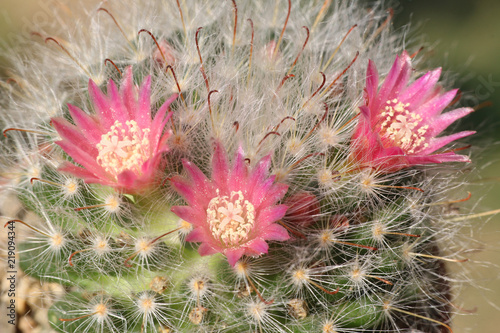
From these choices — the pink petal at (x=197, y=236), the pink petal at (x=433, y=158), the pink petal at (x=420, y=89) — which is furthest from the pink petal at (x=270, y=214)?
the pink petal at (x=420, y=89)

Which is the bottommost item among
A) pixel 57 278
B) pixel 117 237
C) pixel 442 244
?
pixel 442 244

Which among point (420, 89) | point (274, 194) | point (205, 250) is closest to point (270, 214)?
point (274, 194)

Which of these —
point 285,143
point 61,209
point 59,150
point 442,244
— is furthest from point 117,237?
point 442,244

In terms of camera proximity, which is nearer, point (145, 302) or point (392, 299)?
point (145, 302)

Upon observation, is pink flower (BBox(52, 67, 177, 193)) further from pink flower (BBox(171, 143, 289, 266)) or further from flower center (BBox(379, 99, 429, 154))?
flower center (BBox(379, 99, 429, 154))

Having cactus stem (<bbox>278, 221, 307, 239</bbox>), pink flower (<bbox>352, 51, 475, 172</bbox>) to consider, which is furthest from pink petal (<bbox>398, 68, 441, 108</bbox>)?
cactus stem (<bbox>278, 221, 307, 239</bbox>)

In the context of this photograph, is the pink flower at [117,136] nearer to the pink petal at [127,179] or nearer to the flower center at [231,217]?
the pink petal at [127,179]

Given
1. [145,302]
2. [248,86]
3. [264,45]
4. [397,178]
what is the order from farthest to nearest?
[264,45]
[248,86]
[397,178]
[145,302]

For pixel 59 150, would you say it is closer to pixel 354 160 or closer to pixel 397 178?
pixel 354 160
